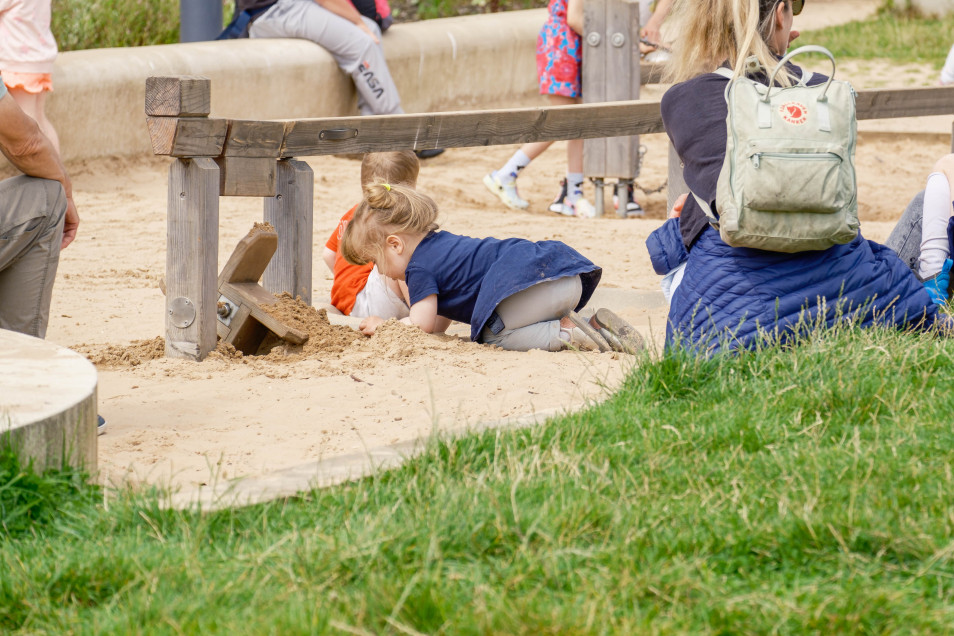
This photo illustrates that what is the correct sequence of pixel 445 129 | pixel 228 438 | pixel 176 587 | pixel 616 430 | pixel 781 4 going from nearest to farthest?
pixel 176 587
pixel 616 430
pixel 228 438
pixel 781 4
pixel 445 129

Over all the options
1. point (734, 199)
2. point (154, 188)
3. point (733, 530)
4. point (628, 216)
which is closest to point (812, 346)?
point (734, 199)

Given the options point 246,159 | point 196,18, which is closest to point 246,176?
point 246,159

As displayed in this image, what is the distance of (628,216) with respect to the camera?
8.17 m

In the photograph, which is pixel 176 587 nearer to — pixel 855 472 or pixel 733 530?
pixel 733 530

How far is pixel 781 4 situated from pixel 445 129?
1482 millimetres

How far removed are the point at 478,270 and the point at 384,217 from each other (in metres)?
0.41

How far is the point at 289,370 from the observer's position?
4.07 metres

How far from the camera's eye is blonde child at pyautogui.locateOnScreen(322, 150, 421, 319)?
507 cm

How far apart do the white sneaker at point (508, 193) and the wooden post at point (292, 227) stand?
3624 millimetres

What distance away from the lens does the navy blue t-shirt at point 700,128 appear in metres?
3.71

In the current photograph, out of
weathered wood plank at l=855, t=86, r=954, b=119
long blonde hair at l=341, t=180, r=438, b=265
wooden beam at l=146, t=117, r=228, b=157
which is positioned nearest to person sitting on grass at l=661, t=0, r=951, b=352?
long blonde hair at l=341, t=180, r=438, b=265

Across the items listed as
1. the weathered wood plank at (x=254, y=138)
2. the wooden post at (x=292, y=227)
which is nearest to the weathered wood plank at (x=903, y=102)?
the wooden post at (x=292, y=227)

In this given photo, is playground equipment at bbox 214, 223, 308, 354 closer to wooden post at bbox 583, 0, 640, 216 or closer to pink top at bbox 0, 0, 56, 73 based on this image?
pink top at bbox 0, 0, 56, 73

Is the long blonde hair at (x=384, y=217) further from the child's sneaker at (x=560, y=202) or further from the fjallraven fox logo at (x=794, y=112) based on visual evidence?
the child's sneaker at (x=560, y=202)
